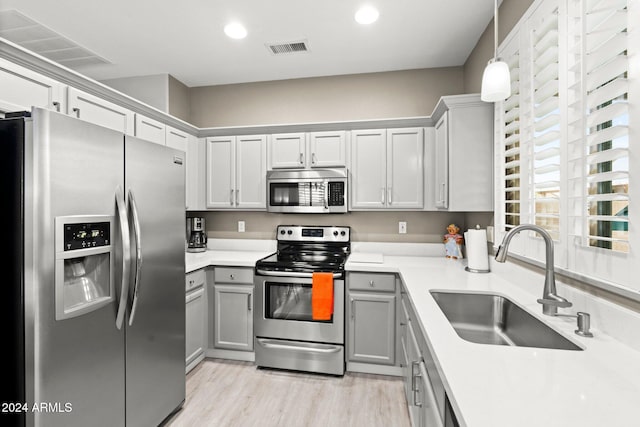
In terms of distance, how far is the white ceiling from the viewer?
2148 millimetres

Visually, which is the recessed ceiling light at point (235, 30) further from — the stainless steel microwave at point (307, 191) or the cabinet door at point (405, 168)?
the cabinet door at point (405, 168)

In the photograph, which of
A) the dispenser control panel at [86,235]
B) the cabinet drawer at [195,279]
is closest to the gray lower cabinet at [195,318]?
the cabinet drawer at [195,279]

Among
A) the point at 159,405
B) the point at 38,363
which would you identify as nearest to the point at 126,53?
the point at 38,363

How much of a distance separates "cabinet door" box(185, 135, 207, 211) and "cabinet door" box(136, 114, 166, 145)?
13.4 inches

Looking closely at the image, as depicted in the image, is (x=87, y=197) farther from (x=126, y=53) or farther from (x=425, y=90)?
(x=425, y=90)

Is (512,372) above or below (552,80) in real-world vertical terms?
below

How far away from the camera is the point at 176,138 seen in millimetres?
2977

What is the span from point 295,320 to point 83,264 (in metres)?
1.59

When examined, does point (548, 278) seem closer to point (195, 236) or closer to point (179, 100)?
point (195, 236)

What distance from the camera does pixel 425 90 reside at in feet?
10.2

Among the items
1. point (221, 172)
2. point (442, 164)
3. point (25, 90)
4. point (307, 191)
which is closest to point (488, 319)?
point (442, 164)

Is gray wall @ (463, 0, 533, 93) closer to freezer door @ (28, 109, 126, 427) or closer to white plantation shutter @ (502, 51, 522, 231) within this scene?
white plantation shutter @ (502, 51, 522, 231)

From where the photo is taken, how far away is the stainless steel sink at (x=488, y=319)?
4.77 ft

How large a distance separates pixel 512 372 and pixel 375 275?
168cm
